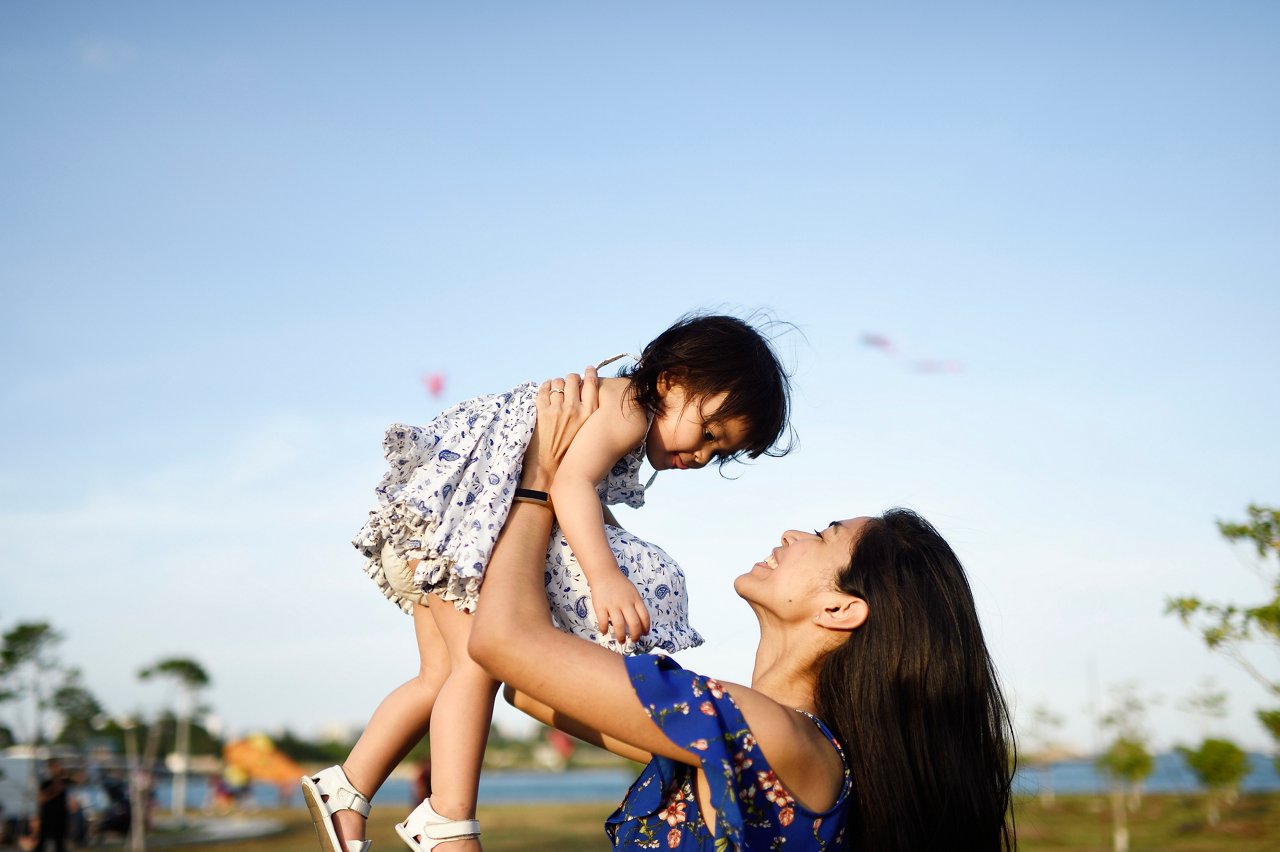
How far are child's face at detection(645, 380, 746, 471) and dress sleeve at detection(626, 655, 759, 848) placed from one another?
0.79 meters

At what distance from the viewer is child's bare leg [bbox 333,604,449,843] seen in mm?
2666

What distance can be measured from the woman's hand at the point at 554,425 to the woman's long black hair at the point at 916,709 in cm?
72

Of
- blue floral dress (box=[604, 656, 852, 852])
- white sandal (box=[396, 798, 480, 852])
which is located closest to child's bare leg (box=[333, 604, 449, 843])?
white sandal (box=[396, 798, 480, 852])

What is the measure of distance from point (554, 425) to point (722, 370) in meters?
0.44

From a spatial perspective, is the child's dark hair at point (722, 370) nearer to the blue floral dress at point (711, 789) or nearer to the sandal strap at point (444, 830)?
the blue floral dress at point (711, 789)

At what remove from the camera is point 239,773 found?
4300 centimetres

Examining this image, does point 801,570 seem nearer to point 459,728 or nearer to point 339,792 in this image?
point 459,728

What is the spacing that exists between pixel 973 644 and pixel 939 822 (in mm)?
354

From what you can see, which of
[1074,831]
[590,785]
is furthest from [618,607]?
[590,785]

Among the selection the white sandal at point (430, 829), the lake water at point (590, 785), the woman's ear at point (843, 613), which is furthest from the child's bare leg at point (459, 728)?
the lake water at point (590, 785)

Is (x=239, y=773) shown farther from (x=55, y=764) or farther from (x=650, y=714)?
(x=650, y=714)

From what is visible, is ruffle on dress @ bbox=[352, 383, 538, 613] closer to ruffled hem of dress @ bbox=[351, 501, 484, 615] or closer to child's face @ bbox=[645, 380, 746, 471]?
ruffled hem of dress @ bbox=[351, 501, 484, 615]

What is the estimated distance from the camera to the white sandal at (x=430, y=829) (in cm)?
233

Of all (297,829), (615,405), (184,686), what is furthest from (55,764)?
(184,686)
